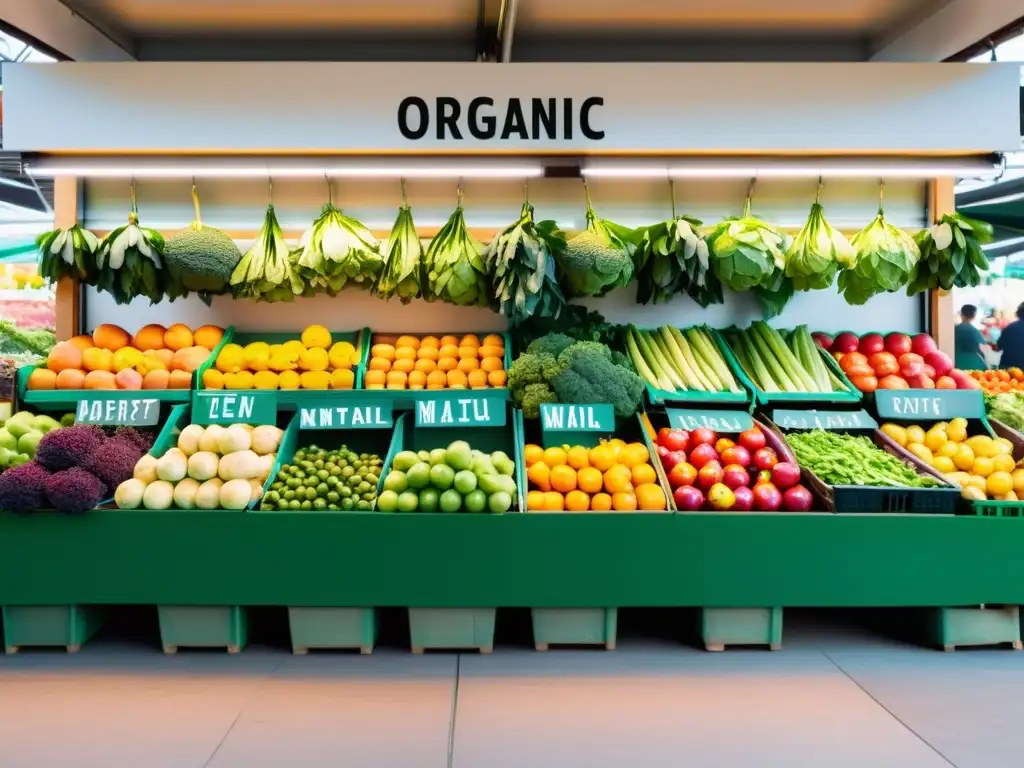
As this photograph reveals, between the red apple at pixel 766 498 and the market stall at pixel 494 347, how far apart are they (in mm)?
15

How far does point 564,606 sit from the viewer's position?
365 cm

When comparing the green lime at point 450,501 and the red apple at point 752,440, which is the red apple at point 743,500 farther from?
the green lime at point 450,501

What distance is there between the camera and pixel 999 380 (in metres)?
5.55

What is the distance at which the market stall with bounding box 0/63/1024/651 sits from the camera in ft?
11.9

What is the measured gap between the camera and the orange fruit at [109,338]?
15.1 feet

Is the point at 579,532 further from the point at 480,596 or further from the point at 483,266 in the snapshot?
the point at 483,266

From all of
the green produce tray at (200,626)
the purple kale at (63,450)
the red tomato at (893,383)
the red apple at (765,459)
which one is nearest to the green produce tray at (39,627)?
the green produce tray at (200,626)

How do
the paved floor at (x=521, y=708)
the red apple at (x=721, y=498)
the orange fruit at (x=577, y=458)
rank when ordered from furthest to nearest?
the orange fruit at (x=577, y=458) → the red apple at (x=721, y=498) → the paved floor at (x=521, y=708)

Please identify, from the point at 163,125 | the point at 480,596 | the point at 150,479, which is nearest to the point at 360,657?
the point at 480,596

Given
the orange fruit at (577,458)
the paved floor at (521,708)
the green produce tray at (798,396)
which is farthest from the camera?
the green produce tray at (798,396)

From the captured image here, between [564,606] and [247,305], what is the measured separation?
2814 mm

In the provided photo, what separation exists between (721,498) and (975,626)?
138 centimetres

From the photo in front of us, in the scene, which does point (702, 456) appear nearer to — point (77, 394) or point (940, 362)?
point (940, 362)

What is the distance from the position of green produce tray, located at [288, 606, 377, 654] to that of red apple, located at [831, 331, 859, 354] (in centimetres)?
318
